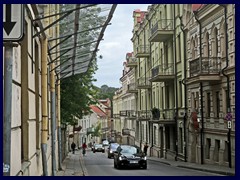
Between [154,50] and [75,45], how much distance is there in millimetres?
880

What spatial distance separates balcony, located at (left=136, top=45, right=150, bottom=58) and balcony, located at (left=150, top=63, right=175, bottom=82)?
0.26 meters

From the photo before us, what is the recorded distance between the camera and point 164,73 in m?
4.81

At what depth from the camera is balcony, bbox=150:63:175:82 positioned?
4.75 metres

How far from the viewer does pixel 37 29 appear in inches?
198

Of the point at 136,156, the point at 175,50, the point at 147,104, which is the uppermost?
the point at 175,50

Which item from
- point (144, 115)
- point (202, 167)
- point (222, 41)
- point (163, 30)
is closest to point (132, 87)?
point (144, 115)

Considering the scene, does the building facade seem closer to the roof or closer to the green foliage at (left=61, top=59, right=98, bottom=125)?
the roof

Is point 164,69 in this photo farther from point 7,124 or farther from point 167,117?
point 7,124

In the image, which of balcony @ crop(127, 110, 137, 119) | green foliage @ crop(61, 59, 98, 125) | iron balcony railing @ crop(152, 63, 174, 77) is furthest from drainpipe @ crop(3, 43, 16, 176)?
green foliage @ crop(61, 59, 98, 125)

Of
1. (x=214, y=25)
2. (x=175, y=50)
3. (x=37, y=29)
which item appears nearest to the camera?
(x=175, y=50)

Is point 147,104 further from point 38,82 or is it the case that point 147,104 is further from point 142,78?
point 38,82
